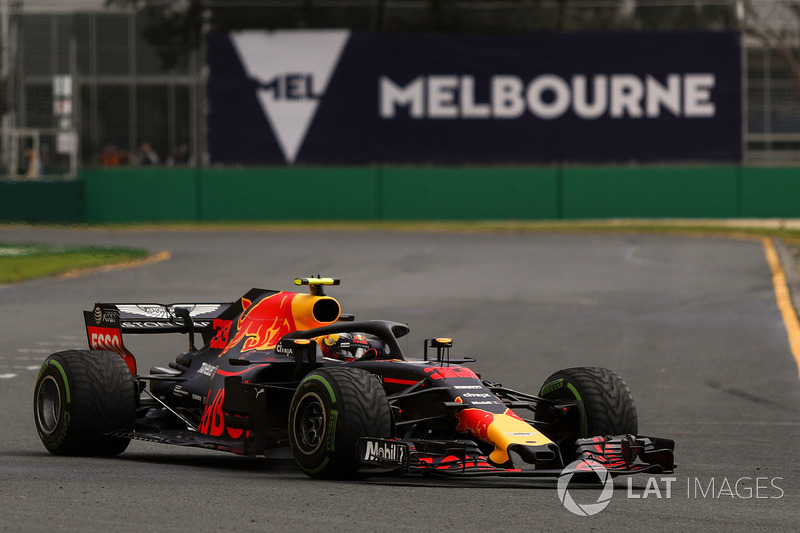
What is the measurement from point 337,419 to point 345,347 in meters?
1.42

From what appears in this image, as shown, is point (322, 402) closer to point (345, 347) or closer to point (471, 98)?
point (345, 347)

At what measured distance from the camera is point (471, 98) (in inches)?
1629

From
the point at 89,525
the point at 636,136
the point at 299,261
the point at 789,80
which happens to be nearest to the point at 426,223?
the point at 636,136

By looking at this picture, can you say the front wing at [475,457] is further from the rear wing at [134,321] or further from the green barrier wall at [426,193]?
the green barrier wall at [426,193]

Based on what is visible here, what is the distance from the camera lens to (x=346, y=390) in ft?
26.4

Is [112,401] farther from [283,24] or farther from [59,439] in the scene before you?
[283,24]

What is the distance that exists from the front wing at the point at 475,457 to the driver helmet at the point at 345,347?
1174mm

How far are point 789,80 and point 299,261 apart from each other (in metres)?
18.8

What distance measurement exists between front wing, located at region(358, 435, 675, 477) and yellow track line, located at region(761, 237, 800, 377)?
6.55 meters

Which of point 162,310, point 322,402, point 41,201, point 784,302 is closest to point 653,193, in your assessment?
point 41,201

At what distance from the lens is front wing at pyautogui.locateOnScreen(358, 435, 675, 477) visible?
7.91m

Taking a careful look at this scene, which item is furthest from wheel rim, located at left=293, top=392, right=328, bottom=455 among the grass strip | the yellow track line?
the grass strip

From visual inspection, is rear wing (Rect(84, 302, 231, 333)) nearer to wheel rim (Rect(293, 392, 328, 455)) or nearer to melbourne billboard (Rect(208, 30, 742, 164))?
wheel rim (Rect(293, 392, 328, 455))

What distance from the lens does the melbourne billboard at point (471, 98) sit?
40969 millimetres
